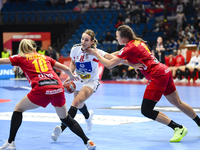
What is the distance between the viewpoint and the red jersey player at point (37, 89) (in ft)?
13.9

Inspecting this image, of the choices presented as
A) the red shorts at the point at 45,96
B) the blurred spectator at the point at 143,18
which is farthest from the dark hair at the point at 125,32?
the blurred spectator at the point at 143,18

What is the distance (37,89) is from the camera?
4238 millimetres

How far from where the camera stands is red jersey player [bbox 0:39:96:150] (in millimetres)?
4250

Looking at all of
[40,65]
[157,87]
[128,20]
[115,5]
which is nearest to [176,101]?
[157,87]

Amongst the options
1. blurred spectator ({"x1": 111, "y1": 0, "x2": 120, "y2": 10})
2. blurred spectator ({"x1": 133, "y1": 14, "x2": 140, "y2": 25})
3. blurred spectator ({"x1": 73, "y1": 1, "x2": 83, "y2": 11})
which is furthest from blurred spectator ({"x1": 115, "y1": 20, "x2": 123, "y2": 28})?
blurred spectator ({"x1": 73, "y1": 1, "x2": 83, "y2": 11})

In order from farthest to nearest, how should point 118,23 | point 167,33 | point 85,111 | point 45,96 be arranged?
1. point 118,23
2. point 167,33
3. point 85,111
4. point 45,96

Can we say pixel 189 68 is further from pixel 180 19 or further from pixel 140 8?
pixel 140 8

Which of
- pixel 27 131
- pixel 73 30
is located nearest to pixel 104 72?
pixel 73 30

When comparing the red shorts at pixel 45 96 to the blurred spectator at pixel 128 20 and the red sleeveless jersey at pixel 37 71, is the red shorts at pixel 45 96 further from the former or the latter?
the blurred spectator at pixel 128 20

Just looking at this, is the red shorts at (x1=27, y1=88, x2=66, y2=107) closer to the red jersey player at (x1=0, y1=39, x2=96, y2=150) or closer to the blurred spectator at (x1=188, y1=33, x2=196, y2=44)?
the red jersey player at (x1=0, y1=39, x2=96, y2=150)

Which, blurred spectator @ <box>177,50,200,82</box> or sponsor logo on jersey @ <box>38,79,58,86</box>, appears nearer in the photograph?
sponsor logo on jersey @ <box>38,79,58,86</box>

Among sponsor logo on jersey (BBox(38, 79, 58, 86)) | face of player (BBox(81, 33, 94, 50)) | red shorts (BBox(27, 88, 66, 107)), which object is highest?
face of player (BBox(81, 33, 94, 50))

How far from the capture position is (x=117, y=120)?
21.6 feet

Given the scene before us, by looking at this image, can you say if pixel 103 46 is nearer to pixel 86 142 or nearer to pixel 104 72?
pixel 104 72
